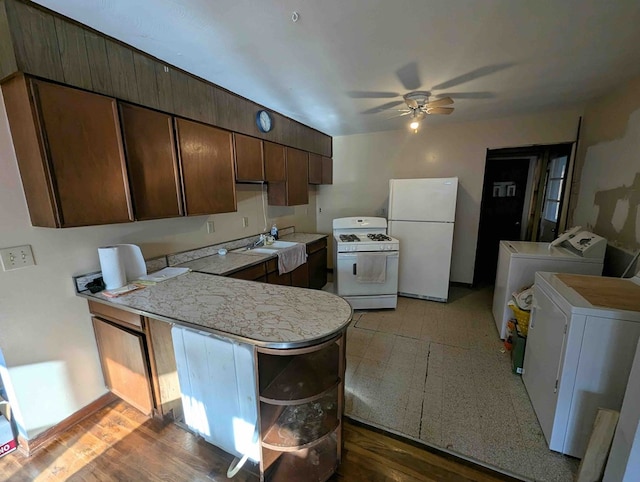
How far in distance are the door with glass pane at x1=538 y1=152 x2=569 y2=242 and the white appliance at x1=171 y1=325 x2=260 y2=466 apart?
4.20 meters

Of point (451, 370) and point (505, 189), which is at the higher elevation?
point (505, 189)

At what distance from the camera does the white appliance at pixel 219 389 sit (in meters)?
1.22

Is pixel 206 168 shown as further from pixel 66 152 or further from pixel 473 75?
pixel 473 75

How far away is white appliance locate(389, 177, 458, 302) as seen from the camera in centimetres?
334

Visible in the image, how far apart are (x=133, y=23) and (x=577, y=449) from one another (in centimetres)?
329

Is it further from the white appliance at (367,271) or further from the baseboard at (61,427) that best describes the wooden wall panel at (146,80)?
the white appliance at (367,271)

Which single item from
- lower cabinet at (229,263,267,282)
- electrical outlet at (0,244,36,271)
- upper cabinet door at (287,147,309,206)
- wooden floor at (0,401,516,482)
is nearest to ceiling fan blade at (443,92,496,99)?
upper cabinet door at (287,147,309,206)

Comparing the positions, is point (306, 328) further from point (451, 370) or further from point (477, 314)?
point (477, 314)

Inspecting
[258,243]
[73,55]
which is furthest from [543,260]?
[73,55]

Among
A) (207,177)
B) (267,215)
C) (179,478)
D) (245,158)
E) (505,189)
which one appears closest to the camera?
(179,478)

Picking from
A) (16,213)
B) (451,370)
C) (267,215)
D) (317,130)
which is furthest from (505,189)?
(16,213)

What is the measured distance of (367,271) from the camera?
3.15m

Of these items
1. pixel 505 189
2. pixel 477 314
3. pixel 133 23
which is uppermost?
pixel 133 23

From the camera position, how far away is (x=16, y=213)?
56.5 inches
